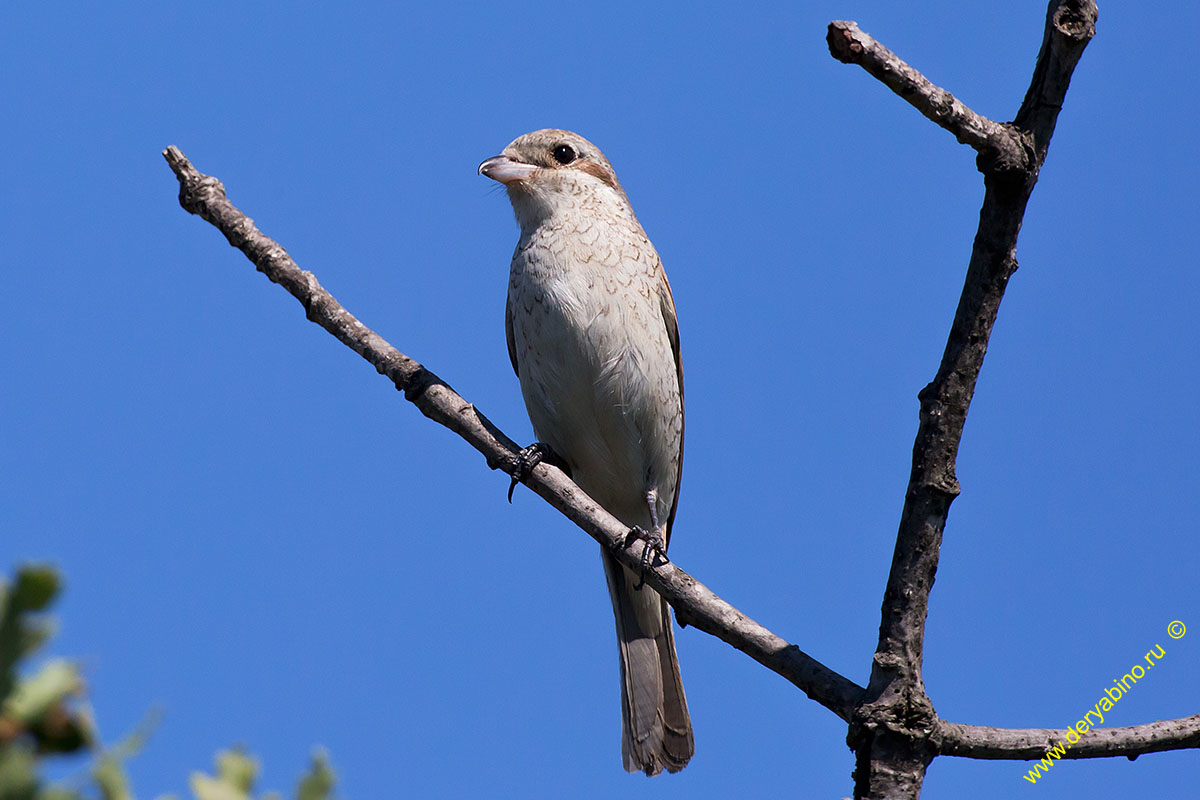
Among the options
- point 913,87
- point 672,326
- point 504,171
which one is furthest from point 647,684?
point 913,87

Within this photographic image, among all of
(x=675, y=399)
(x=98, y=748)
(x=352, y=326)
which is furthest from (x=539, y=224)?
(x=98, y=748)

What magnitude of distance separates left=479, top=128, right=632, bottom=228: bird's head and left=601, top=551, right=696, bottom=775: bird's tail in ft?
6.72

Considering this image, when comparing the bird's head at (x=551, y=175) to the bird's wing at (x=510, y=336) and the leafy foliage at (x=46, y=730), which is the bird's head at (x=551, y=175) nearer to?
the bird's wing at (x=510, y=336)

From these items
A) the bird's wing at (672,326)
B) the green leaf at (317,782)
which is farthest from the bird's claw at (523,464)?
the green leaf at (317,782)

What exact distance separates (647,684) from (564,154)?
3161 mm

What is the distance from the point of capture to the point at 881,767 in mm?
3514

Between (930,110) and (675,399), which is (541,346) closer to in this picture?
(675,399)

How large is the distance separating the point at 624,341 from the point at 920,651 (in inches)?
105

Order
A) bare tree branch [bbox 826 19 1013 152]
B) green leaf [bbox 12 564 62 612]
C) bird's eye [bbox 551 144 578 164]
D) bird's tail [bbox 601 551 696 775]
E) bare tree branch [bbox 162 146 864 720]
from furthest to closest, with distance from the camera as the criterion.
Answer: bird's eye [bbox 551 144 578 164]
bird's tail [bbox 601 551 696 775]
bare tree branch [bbox 162 146 864 720]
bare tree branch [bbox 826 19 1013 152]
green leaf [bbox 12 564 62 612]

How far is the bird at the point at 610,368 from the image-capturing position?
581cm

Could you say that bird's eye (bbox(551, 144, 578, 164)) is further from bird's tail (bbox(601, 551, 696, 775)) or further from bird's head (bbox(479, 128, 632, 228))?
bird's tail (bbox(601, 551, 696, 775))

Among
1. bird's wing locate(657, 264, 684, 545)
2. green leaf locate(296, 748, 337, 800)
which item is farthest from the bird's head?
green leaf locate(296, 748, 337, 800)

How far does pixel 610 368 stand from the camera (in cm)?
583

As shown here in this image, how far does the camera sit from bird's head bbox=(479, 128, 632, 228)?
20.7 ft
